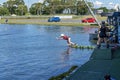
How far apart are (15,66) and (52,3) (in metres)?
141

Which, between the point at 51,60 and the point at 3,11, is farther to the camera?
the point at 3,11

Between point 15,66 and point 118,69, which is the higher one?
point 118,69

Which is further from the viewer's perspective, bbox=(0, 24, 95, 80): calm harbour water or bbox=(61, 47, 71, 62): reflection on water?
bbox=(61, 47, 71, 62): reflection on water

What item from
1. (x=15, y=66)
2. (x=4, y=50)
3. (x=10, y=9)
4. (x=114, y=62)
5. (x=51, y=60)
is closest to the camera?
(x=114, y=62)

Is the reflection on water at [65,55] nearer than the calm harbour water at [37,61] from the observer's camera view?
No

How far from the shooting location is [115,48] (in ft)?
77.2

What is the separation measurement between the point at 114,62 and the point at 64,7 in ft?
488

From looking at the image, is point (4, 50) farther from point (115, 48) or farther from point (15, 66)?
point (115, 48)

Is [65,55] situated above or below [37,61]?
below

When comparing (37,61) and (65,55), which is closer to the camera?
(37,61)

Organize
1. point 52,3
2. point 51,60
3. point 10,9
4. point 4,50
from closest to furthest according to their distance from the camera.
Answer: point 51,60 → point 4,50 → point 52,3 → point 10,9

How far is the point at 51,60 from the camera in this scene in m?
30.9

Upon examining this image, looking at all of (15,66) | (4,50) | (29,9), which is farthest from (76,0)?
(15,66)

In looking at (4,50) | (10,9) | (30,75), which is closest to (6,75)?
(30,75)
